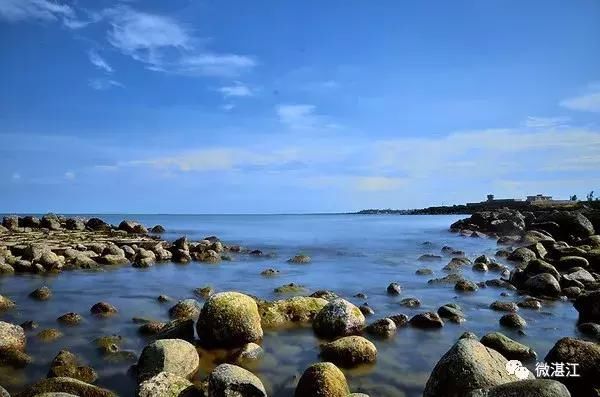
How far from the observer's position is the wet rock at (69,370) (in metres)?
7.80

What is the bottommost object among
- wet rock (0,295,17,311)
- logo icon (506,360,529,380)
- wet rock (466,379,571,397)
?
wet rock (0,295,17,311)

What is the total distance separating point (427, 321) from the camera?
11.5 meters

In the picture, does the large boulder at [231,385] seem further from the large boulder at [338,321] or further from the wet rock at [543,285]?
the wet rock at [543,285]

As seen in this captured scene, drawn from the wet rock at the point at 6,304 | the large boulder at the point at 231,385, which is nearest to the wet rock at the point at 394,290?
the large boulder at the point at 231,385

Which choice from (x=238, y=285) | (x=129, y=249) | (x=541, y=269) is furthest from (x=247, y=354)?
(x=129, y=249)

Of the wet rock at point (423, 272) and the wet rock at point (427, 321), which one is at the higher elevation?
the wet rock at point (427, 321)

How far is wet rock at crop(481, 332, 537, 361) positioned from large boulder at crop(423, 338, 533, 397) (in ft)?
7.38

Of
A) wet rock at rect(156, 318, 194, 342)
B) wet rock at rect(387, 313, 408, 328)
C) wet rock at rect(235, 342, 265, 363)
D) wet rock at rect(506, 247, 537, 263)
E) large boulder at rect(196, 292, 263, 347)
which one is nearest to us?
wet rock at rect(235, 342, 265, 363)

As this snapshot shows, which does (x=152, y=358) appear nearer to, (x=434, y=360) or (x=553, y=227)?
(x=434, y=360)

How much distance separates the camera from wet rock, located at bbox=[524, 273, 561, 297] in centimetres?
1559

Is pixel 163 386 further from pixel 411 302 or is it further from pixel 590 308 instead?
pixel 590 308

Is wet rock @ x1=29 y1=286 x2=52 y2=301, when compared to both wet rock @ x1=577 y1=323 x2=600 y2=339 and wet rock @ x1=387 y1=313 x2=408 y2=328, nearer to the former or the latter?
wet rock @ x1=387 y1=313 x2=408 y2=328

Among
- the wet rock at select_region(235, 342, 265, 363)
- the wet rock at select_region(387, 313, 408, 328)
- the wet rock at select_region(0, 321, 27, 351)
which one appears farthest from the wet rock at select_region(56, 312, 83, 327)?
the wet rock at select_region(387, 313, 408, 328)

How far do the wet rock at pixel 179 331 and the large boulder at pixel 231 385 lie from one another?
3.55 m
